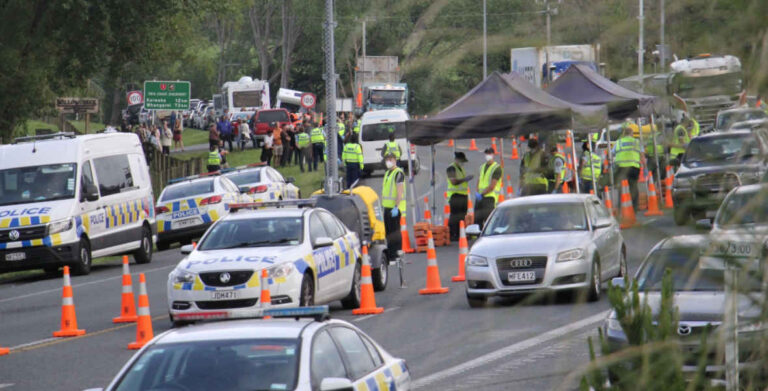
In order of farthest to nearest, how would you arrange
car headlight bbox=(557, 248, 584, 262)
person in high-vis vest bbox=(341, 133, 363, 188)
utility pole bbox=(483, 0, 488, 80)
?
person in high-vis vest bbox=(341, 133, 363, 188), car headlight bbox=(557, 248, 584, 262), utility pole bbox=(483, 0, 488, 80)

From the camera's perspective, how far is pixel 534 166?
78.6 inches

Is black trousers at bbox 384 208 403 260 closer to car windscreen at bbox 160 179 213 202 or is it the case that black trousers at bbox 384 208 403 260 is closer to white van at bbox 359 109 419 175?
car windscreen at bbox 160 179 213 202

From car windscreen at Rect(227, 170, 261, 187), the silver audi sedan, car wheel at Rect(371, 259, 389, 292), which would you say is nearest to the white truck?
the silver audi sedan

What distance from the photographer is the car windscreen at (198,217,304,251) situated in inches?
633

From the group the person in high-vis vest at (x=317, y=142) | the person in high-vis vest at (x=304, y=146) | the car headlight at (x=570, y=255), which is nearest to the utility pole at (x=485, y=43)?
the car headlight at (x=570, y=255)

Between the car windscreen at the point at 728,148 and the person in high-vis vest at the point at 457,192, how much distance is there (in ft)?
76.6

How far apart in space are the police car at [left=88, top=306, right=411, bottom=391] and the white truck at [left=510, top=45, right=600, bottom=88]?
4553mm

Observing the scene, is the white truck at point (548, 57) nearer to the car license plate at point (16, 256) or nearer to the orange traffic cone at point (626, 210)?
the orange traffic cone at point (626, 210)

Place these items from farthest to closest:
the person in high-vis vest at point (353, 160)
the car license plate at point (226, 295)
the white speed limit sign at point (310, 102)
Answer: the person in high-vis vest at point (353, 160), the car license plate at point (226, 295), the white speed limit sign at point (310, 102)

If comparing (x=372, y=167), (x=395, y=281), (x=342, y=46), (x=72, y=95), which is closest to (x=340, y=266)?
(x=395, y=281)

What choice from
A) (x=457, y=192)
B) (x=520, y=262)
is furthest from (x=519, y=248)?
(x=457, y=192)

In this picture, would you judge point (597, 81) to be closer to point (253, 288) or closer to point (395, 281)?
point (253, 288)

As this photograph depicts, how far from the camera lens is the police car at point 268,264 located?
1501cm

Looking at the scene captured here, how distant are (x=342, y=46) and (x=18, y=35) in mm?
1656
